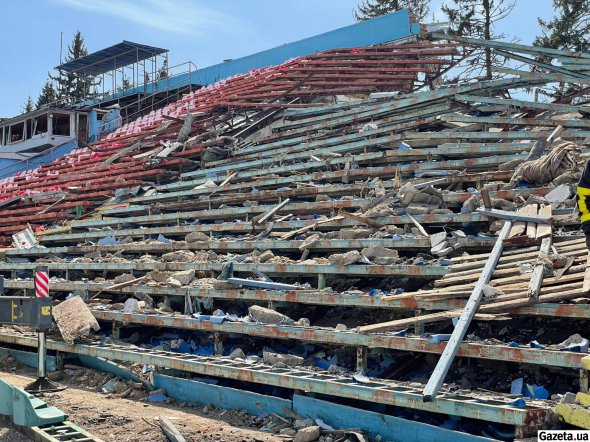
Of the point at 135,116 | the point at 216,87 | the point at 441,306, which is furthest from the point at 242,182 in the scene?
the point at 135,116

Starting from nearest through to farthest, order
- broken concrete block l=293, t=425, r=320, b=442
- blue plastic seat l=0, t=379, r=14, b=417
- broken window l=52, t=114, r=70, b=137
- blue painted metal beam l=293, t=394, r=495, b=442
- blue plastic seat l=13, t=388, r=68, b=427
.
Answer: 1. blue painted metal beam l=293, t=394, r=495, b=442
2. broken concrete block l=293, t=425, r=320, b=442
3. blue plastic seat l=13, t=388, r=68, b=427
4. blue plastic seat l=0, t=379, r=14, b=417
5. broken window l=52, t=114, r=70, b=137

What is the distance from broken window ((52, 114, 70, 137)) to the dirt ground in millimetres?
23551

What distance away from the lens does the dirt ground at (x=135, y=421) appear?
594 centimetres

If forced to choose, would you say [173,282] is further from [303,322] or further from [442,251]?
[442,251]

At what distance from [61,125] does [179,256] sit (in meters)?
21.0

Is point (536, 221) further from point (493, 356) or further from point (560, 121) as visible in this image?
point (560, 121)

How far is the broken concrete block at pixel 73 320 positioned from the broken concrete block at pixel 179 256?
69.3 inches

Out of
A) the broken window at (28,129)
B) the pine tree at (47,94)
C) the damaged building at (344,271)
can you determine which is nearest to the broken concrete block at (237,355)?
the damaged building at (344,271)

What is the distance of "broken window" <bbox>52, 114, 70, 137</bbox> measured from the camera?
1165 inches

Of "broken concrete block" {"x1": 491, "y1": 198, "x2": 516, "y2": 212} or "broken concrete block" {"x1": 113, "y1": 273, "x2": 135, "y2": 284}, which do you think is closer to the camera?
"broken concrete block" {"x1": 491, "y1": 198, "x2": 516, "y2": 212}

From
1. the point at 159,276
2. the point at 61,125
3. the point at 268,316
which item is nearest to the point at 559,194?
the point at 268,316

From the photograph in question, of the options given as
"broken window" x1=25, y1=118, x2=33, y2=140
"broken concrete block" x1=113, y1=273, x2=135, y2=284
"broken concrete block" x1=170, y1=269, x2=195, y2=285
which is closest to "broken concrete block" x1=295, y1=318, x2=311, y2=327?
"broken concrete block" x1=170, y1=269, x2=195, y2=285

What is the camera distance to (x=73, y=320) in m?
9.27

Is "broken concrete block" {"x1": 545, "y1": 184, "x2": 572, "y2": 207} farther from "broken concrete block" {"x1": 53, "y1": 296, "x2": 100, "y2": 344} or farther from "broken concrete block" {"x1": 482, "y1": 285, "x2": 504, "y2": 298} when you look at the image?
"broken concrete block" {"x1": 53, "y1": 296, "x2": 100, "y2": 344}
